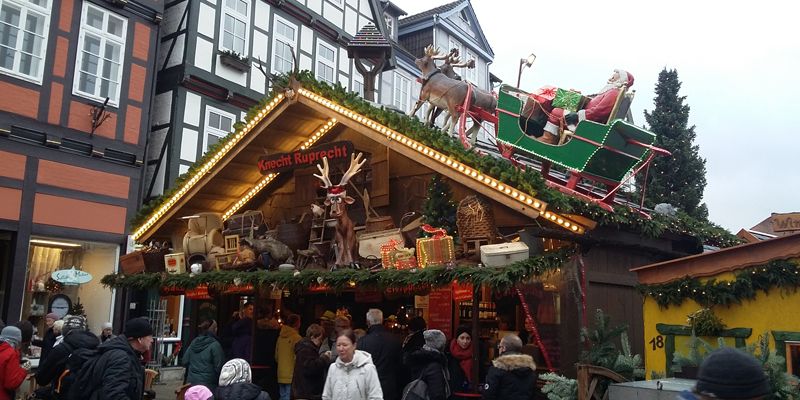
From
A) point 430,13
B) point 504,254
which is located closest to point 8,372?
point 504,254

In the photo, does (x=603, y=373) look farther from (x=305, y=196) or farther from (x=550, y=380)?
(x=305, y=196)

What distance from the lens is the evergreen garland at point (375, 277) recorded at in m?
7.31

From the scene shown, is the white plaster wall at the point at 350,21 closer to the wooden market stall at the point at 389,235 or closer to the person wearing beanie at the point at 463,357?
the wooden market stall at the point at 389,235

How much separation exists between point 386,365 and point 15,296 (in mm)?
11339

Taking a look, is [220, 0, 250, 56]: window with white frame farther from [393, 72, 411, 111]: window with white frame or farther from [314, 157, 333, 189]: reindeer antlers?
[314, 157, 333, 189]: reindeer antlers

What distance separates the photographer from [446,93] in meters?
11.1

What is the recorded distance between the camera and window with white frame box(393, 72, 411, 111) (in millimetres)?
25922

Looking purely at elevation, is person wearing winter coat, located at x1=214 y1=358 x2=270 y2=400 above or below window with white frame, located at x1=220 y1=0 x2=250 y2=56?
below

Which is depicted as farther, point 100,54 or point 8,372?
point 100,54

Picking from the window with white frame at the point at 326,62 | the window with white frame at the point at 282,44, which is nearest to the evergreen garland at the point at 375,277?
the window with white frame at the point at 282,44

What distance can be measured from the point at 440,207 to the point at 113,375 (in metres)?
5.55

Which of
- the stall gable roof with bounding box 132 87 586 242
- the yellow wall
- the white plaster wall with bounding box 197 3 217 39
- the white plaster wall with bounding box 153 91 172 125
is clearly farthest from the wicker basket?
the white plaster wall with bounding box 197 3 217 39

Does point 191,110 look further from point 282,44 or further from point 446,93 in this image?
point 446,93

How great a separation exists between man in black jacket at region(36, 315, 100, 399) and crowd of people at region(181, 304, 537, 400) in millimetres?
1168
